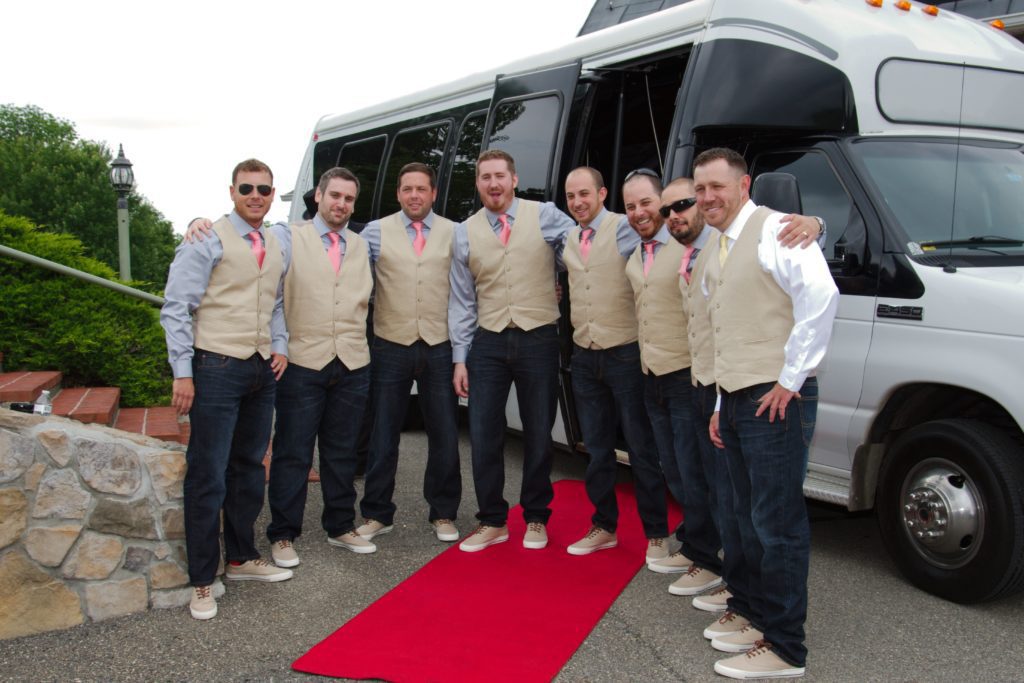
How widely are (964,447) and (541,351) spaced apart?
6.65 ft

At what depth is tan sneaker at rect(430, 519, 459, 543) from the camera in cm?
538

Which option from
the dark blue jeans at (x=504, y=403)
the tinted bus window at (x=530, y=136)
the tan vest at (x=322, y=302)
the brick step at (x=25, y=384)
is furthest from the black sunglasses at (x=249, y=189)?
the tinted bus window at (x=530, y=136)

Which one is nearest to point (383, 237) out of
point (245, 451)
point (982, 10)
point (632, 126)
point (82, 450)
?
point (245, 451)

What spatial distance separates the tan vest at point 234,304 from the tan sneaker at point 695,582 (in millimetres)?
2182

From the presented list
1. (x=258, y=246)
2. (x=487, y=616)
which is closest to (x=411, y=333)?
(x=258, y=246)

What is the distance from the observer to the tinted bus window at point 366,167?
877 cm

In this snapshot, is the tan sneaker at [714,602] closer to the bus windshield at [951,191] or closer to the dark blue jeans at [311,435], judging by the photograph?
the bus windshield at [951,191]

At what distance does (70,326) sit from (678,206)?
4.38 m

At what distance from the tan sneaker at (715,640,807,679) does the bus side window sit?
6.34 feet

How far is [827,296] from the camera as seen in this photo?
3.34m

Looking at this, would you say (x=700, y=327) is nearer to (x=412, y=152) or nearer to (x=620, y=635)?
(x=620, y=635)

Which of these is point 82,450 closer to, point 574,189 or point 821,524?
point 574,189

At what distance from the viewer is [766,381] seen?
350cm

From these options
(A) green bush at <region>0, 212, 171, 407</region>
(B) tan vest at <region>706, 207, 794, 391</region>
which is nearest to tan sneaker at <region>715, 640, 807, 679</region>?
(B) tan vest at <region>706, 207, 794, 391</region>
